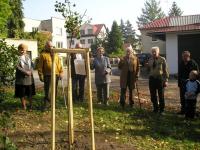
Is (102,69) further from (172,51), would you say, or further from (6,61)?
(172,51)

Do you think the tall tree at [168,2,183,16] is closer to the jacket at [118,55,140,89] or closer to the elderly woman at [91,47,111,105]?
the elderly woman at [91,47,111,105]

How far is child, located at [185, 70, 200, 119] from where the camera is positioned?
10.8 meters

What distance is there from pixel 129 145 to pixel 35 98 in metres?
4.92

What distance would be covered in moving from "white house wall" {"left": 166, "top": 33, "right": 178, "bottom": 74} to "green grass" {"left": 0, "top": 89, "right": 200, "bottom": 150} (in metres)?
17.6

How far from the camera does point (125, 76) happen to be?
11727 mm

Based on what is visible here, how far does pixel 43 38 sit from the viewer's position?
56.8 metres

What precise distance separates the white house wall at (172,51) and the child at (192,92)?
18.3 meters

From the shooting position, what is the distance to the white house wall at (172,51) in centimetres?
2886

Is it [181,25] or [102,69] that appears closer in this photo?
[102,69]

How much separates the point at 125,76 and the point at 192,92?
80.6 inches

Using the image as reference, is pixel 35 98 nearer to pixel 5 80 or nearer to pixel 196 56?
pixel 5 80

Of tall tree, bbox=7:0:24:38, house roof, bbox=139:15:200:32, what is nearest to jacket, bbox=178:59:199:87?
house roof, bbox=139:15:200:32

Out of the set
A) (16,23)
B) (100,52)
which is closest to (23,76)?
(100,52)

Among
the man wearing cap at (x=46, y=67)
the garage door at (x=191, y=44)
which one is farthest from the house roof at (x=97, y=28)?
the man wearing cap at (x=46, y=67)
